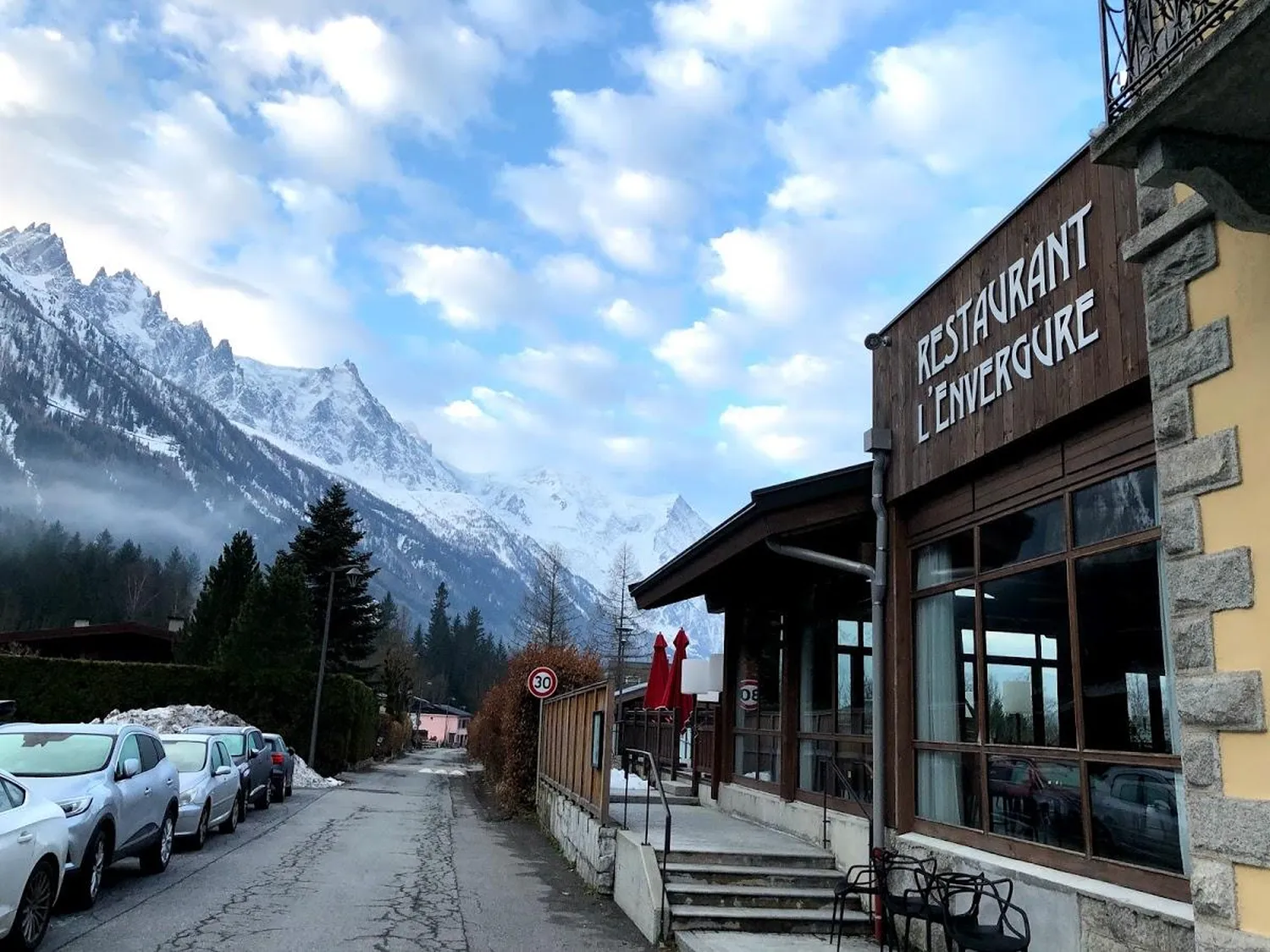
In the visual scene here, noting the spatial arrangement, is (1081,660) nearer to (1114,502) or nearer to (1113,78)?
(1114,502)

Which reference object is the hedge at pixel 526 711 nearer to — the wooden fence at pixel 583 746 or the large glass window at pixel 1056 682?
the wooden fence at pixel 583 746

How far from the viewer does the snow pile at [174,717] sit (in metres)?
27.4

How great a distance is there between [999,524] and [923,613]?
4.42ft

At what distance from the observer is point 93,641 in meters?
42.9

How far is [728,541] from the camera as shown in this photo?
10336mm

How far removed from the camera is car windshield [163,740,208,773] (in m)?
14.5

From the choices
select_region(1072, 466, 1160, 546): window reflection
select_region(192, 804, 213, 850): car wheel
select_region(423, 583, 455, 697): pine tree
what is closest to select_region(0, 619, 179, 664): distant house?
select_region(192, 804, 213, 850): car wheel

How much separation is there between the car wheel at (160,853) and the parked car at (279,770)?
9.53m

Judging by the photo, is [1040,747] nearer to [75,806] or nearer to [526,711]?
[75,806]

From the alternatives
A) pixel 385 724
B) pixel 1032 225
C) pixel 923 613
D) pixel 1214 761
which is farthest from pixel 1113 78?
pixel 385 724

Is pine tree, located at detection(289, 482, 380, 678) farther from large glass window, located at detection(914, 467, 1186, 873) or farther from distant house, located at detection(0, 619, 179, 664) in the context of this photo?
large glass window, located at detection(914, 467, 1186, 873)

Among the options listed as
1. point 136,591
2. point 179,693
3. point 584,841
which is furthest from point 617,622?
point 136,591

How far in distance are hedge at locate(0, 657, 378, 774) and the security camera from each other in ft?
88.0

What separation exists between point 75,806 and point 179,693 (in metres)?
24.9
